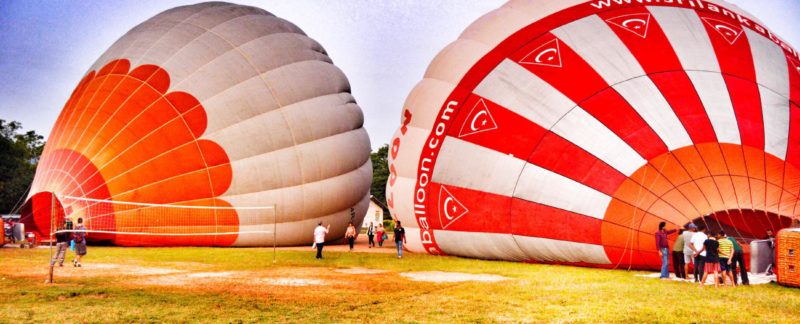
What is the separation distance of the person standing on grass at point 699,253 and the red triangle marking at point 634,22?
397 cm

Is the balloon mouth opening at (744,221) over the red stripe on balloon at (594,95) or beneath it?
beneath

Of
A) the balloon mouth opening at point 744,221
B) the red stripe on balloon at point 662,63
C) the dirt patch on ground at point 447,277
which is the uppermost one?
the red stripe on balloon at point 662,63

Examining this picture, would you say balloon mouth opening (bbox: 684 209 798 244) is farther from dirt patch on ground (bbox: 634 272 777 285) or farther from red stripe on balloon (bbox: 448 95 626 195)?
red stripe on balloon (bbox: 448 95 626 195)

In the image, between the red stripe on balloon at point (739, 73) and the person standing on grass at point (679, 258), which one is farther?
the red stripe on balloon at point (739, 73)

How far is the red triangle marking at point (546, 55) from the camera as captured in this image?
12.5 m

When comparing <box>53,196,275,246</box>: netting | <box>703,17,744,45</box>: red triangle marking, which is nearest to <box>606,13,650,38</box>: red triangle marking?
<box>703,17,744,45</box>: red triangle marking

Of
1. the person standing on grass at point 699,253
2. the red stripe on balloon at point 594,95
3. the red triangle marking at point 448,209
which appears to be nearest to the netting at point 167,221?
the red triangle marking at point 448,209

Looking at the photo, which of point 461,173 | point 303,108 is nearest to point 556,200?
point 461,173

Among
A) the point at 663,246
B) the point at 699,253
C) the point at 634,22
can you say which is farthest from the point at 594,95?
the point at 699,253

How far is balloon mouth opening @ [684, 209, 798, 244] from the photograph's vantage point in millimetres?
10711

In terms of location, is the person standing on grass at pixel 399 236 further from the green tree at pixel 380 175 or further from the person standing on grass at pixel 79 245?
the green tree at pixel 380 175

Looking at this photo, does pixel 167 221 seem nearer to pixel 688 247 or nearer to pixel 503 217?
pixel 503 217

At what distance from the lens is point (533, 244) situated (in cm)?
1210

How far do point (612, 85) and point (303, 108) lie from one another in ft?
31.5
